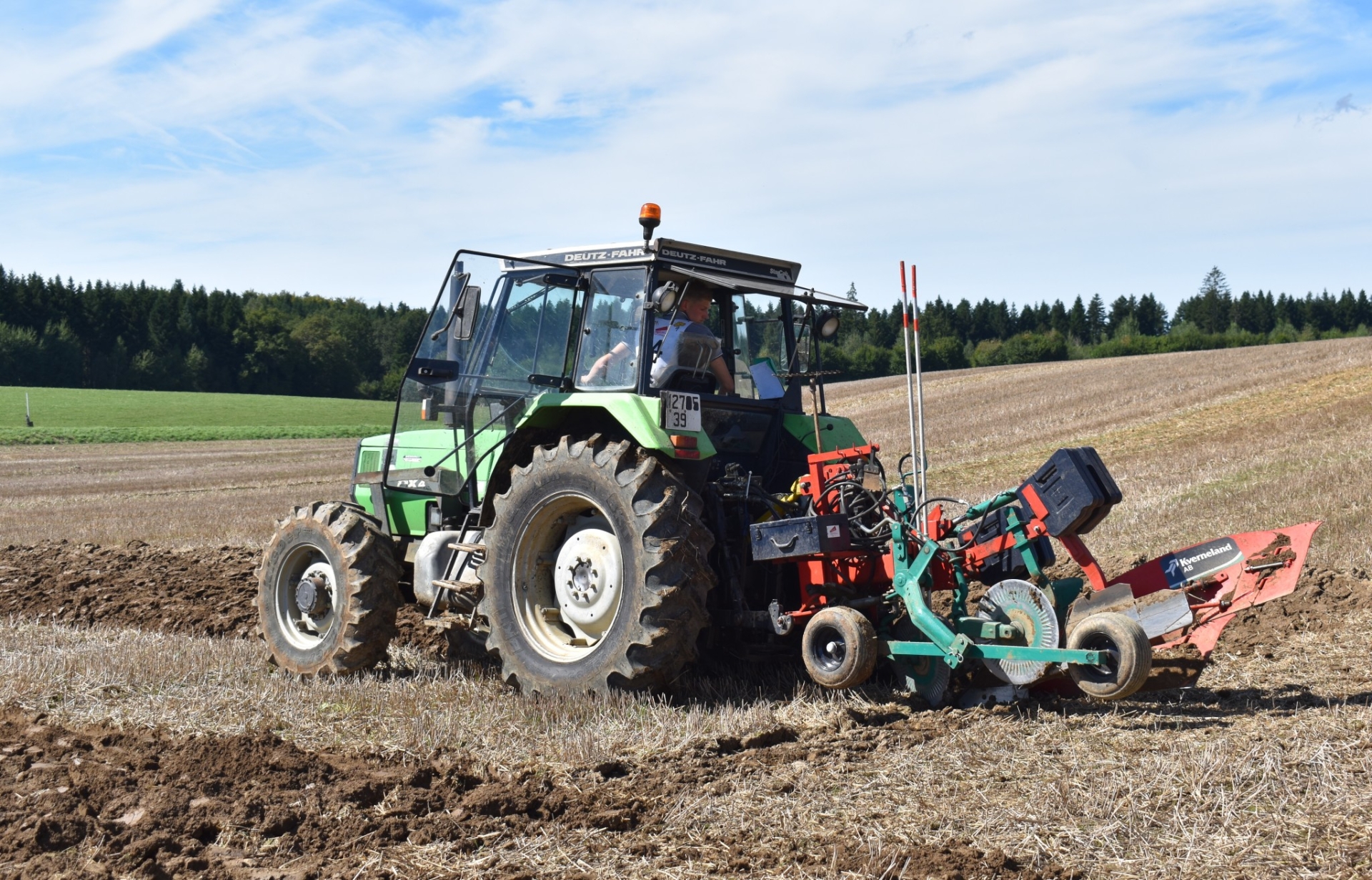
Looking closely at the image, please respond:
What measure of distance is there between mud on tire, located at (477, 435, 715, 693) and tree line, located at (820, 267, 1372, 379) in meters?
68.1

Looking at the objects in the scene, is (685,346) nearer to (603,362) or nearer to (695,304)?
(695,304)

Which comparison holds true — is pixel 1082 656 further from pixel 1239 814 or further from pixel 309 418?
pixel 309 418

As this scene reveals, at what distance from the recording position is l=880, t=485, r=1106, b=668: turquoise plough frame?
5102mm

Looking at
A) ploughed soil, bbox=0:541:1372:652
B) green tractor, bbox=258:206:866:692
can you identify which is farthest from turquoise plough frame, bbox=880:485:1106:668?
ploughed soil, bbox=0:541:1372:652

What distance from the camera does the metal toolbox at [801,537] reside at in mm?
5605

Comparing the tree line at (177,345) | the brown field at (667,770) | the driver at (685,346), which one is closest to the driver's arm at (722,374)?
the driver at (685,346)

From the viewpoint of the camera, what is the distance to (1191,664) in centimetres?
607

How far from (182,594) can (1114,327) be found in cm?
12051

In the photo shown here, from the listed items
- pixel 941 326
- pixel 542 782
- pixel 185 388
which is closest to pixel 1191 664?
pixel 542 782

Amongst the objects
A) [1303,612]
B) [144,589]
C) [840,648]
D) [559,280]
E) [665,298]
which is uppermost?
[559,280]

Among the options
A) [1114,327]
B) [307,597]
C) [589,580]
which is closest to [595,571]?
[589,580]

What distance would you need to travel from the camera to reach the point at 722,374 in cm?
665

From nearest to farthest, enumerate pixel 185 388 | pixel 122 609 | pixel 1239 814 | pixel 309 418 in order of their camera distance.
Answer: pixel 1239 814
pixel 122 609
pixel 309 418
pixel 185 388

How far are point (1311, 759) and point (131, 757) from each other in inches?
183
